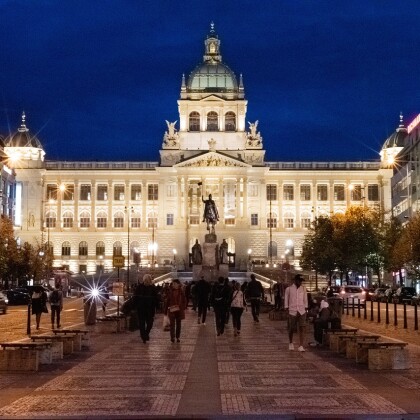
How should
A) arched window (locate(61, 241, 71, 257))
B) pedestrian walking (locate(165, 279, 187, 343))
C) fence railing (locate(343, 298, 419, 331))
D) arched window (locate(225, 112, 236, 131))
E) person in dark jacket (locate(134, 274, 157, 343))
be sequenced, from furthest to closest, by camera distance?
arched window (locate(225, 112, 236, 131)) < arched window (locate(61, 241, 71, 257)) < fence railing (locate(343, 298, 419, 331)) < pedestrian walking (locate(165, 279, 187, 343)) < person in dark jacket (locate(134, 274, 157, 343))

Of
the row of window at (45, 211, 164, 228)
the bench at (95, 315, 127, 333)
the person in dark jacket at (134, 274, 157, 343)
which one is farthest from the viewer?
the row of window at (45, 211, 164, 228)

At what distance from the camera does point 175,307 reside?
2978cm

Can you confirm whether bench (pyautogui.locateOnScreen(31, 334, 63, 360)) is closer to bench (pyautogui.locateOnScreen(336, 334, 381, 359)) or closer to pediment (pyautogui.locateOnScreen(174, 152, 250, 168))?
bench (pyautogui.locateOnScreen(336, 334, 381, 359))

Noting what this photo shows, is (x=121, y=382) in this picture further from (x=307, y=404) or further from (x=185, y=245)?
(x=185, y=245)

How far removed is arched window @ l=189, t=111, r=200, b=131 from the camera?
153 m

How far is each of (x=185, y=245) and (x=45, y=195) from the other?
25.5 metres

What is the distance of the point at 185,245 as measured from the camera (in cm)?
14650

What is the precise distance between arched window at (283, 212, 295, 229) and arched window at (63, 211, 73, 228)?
35.2 m

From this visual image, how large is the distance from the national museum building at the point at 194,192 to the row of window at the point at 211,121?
165 millimetres

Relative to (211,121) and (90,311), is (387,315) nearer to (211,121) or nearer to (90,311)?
(90,311)

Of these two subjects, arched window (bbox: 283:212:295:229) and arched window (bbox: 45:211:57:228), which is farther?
arched window (bbox: 45:211:57:228)

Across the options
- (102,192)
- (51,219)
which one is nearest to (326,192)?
(102,192)

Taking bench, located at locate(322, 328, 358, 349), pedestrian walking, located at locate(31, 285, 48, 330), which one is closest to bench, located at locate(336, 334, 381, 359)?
bench, located at locate(322, 328, 358, 349)

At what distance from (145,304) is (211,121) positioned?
125m
